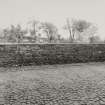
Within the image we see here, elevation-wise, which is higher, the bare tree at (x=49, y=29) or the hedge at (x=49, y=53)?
the bare tree at (x=49, y=29)

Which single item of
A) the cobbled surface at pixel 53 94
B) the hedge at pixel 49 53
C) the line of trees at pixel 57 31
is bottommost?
the cobbled surface at pixel 53 94

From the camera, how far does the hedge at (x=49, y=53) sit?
7242mm

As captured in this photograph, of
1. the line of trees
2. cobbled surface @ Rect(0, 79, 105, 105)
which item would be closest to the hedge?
cobbled surface @ Rect(0, 79, 105, 105)

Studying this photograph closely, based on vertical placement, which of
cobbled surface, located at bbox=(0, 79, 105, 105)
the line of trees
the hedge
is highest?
the line of trees

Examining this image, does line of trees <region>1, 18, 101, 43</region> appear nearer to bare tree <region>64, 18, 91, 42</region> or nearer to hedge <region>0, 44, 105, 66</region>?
bare tree <region>64, 18, 91, 42</region>

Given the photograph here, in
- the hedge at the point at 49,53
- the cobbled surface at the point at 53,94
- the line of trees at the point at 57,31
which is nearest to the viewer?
the cobbled surface at the point at 53,94

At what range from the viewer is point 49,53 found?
8.03m

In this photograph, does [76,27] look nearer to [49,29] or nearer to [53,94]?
[49,29]

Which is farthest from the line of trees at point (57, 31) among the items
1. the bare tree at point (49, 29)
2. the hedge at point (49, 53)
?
the hedge at point (49, 53)

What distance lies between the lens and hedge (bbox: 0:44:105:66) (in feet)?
23.8

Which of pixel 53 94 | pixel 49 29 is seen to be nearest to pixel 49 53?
pixel 53 94

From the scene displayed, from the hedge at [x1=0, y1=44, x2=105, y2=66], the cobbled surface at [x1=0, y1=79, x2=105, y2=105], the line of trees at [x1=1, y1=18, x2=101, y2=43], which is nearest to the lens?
the cobbled surface at [x1=0, y1=79, x2=105, y2=105]

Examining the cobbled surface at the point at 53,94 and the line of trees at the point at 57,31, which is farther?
the line of trees at the point at 57,31

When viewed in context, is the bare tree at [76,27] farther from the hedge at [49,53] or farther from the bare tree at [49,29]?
the hedge at [49,53]
